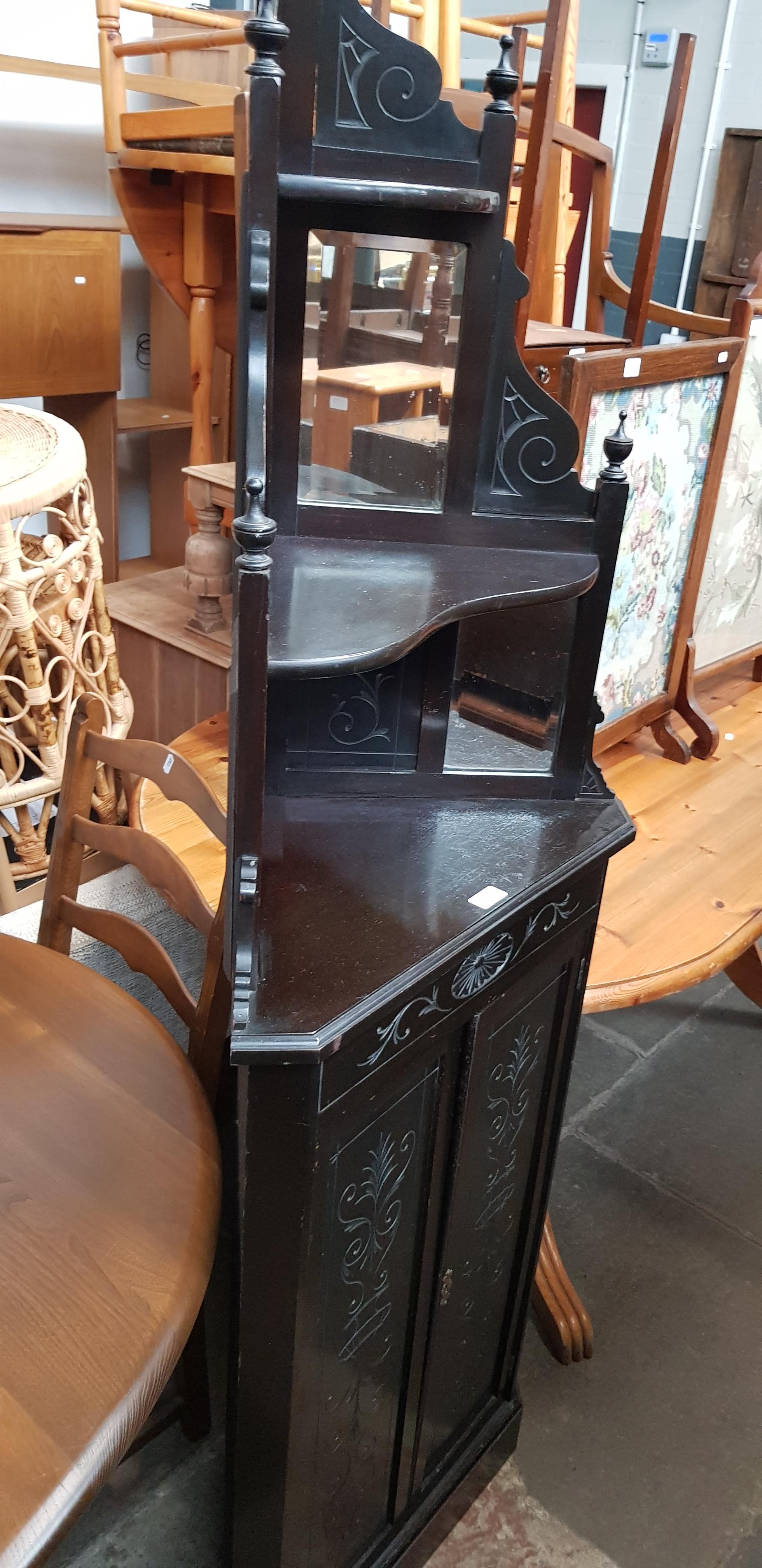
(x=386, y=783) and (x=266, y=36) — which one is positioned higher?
(x=266, y=36)

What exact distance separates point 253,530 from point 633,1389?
4.83 ft

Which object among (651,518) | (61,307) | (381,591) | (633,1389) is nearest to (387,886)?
(381,591)

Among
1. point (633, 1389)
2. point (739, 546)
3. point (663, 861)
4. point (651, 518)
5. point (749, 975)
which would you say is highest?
point (651, 518)

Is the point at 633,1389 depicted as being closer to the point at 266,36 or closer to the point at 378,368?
the point at 378,368

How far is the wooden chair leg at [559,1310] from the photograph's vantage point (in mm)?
1622

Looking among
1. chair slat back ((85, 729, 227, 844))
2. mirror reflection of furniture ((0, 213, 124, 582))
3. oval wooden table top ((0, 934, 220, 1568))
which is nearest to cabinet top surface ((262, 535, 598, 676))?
chair slat back ((85, 729, 227, 844))

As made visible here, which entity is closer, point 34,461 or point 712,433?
point 34,461

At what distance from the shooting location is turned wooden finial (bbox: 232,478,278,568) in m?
0.71

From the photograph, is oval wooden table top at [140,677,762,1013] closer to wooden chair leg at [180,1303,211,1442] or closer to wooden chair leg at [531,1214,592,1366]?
wooden chair leg at [531,1214,592,1366]

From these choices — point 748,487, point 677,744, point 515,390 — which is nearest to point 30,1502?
point 515,390

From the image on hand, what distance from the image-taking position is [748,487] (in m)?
1.95

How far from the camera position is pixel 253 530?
0.71 meters

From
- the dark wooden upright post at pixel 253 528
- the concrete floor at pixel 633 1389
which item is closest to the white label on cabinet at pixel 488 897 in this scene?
the dark wooden upright post at pixel 253 528

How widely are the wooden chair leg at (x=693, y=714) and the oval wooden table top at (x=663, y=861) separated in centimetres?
3
